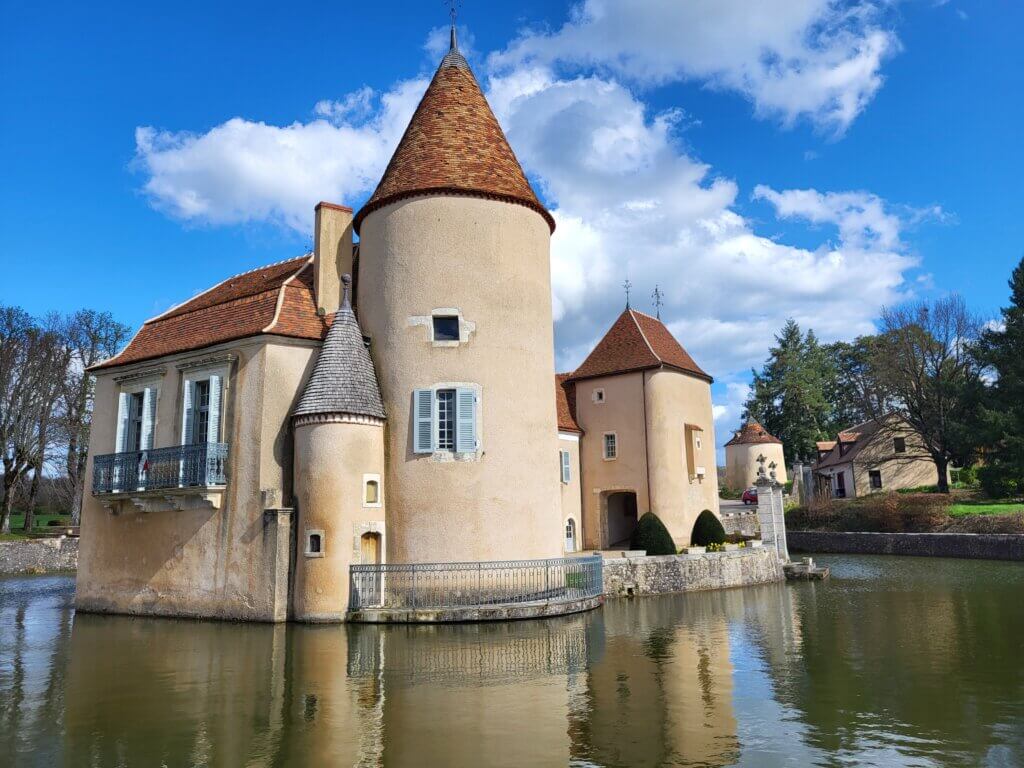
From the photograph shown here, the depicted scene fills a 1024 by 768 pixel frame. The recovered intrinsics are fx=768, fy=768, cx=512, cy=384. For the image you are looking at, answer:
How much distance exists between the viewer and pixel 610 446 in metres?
30.5

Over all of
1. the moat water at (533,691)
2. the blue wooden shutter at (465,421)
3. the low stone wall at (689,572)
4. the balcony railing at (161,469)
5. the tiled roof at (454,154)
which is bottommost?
the moat water at (533,691)

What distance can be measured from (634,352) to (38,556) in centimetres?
2990

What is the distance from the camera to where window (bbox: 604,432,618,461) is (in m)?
30.2

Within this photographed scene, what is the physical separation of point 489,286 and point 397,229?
2.88 metres

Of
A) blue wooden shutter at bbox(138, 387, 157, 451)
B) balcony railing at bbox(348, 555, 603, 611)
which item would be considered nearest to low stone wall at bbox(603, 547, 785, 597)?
balcony railing at bbox(348, 555, 603, 611)

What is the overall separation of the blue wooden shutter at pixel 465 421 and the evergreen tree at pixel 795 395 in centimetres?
5254

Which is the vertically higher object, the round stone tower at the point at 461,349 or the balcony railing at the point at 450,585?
the round stone tower at the point at 461,349

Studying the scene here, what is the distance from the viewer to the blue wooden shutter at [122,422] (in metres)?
21.8

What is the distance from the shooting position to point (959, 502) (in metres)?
42.9

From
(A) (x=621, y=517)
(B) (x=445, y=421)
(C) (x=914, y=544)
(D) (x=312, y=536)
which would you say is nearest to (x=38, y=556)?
(D) (x=312, y=536)

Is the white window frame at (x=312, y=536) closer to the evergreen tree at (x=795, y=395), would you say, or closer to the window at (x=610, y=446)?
the window at (x=610, y=446)

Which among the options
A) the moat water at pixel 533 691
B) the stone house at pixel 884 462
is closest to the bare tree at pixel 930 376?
the stone house at pixel 884 462

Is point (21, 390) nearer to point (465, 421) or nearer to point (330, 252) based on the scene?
point (330, 252)

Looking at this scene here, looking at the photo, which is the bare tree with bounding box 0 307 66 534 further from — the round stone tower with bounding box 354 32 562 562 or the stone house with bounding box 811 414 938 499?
the stone house with bounding box 811 414 938 499
